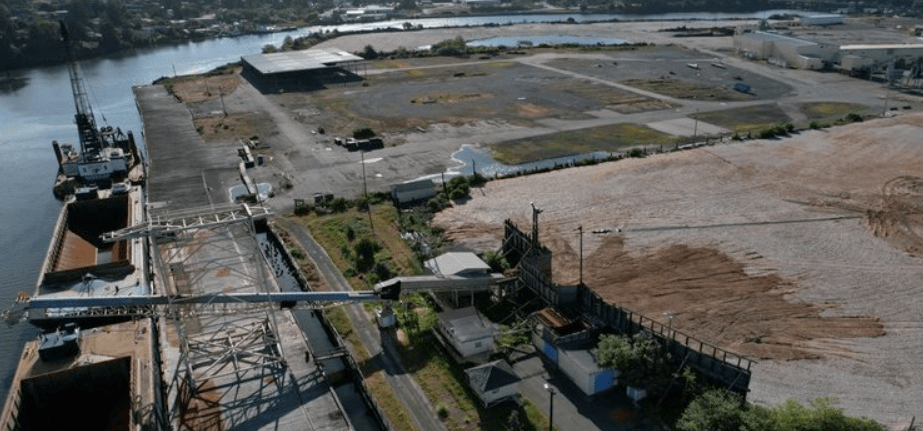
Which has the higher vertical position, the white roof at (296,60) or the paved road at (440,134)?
the white roof at (296,60)

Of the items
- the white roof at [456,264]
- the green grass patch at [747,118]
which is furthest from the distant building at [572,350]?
the green grass patch at [747,118]

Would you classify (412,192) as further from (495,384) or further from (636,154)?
(495,384)

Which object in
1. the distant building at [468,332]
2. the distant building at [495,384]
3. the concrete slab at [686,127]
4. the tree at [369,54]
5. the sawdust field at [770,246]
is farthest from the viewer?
the tree at [369,54]

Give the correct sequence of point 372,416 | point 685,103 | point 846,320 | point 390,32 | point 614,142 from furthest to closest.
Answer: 1. point 390,32
2. point 685,103
3. point 614,142
4. point 846,320
5. point 372,416

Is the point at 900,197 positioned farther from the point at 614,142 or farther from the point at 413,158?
the point at 413,158

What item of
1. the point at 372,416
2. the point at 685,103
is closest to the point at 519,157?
the point at 685,103

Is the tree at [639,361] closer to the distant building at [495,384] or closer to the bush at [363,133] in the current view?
the distant building at [495,384]
